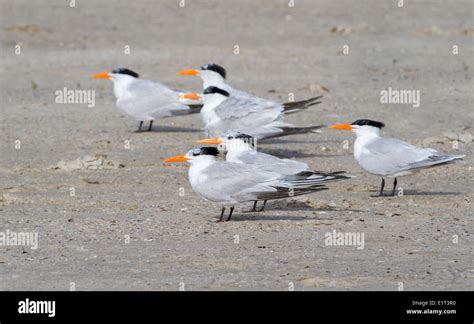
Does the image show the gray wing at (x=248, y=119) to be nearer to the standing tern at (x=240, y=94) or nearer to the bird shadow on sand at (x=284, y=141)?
the standing tern at (x=240, y=94)

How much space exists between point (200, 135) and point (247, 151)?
3.02 metres

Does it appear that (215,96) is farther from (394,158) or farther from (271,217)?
(271,217)

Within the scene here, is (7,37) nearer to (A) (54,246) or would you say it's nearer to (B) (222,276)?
(A) (54,246)

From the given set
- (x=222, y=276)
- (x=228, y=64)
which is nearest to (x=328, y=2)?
(x=228, y=64)

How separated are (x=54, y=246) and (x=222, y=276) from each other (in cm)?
134

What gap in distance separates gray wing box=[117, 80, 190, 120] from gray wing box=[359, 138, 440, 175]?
3198mm

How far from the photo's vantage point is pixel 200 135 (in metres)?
11.3

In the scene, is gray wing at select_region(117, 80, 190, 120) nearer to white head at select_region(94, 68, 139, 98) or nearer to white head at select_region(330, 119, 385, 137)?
white head at select_region(94, 68, 139, 98)

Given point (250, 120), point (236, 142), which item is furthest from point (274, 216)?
point (250, 120)

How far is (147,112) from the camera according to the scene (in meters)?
11.4

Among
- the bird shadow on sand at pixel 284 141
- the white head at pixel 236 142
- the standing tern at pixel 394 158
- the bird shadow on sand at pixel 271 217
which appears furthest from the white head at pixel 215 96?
the bird shadow on sand at pixel 271 217

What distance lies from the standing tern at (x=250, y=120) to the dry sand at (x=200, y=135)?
0.33 m

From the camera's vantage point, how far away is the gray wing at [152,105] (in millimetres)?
11391

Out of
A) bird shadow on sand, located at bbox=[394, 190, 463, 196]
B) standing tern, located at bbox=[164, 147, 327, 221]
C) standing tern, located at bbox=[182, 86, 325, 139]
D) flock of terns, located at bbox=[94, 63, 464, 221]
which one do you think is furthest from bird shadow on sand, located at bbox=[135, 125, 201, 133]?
standing tern, located at bbox=[164, 147, 327, 221]
